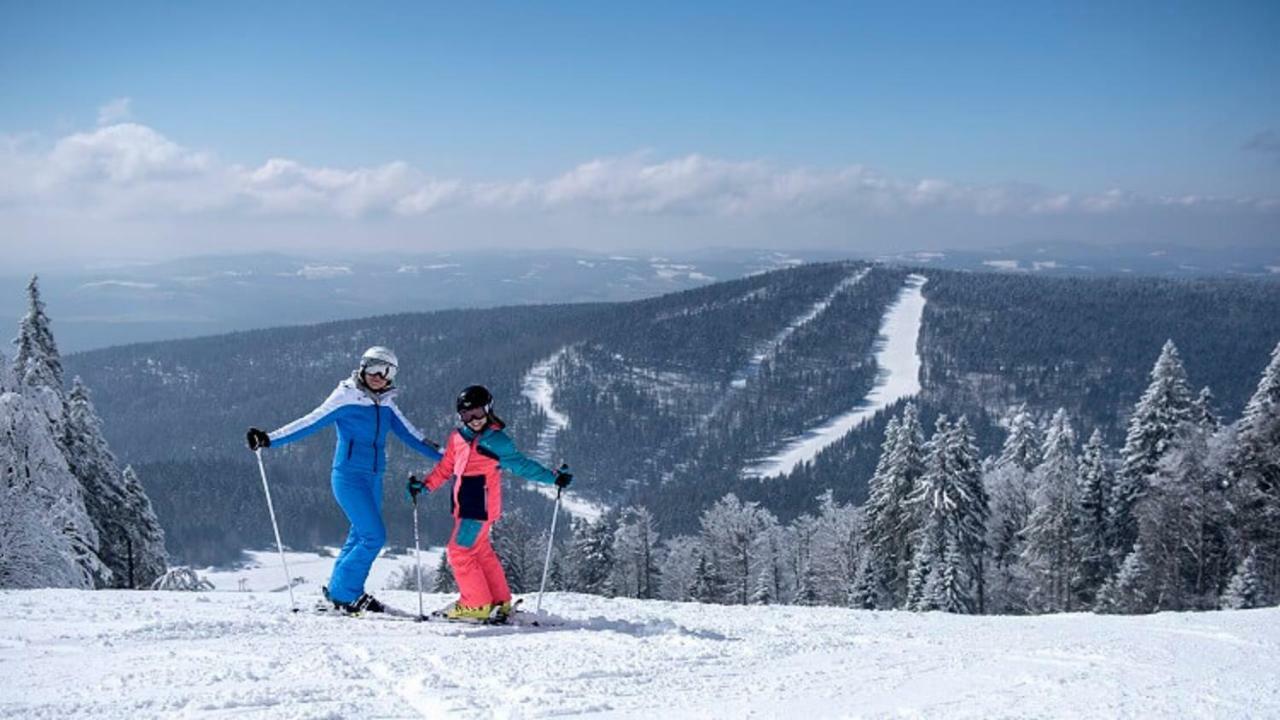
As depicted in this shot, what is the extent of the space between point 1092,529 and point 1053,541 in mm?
1594

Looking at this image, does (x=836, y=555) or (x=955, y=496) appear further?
(x=836, y=555)

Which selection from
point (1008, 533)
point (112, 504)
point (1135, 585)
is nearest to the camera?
point (112, 504)

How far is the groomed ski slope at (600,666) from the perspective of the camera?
187 inches

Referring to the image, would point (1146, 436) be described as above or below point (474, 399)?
below

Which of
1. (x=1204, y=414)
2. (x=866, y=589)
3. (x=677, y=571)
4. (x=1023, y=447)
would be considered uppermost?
(x=1204, y=414)

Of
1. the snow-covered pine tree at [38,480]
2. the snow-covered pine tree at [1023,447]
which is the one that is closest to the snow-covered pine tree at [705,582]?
the snow-covered pine tree at [1023,447]

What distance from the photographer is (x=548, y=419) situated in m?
166

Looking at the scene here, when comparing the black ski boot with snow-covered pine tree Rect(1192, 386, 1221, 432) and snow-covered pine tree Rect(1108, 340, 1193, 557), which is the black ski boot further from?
snow-covered pine tree Rect(1192, 386, 1221, 432)

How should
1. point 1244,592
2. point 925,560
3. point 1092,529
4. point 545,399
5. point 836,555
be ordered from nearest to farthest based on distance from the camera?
point 1244,592
point 925,560
point 1092,529
point 836,555
point 545,399

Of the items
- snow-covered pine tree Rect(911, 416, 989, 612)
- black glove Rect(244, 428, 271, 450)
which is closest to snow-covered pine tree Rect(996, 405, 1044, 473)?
snow-covered pine tree Rect(911, 416, 989, 612)

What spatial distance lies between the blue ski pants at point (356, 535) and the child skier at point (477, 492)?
0.61 metres

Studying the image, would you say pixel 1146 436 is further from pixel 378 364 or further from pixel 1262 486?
pixel 378 364

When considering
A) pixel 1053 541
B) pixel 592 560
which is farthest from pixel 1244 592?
pixel 592 560

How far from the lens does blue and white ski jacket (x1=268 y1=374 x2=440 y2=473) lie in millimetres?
7977
